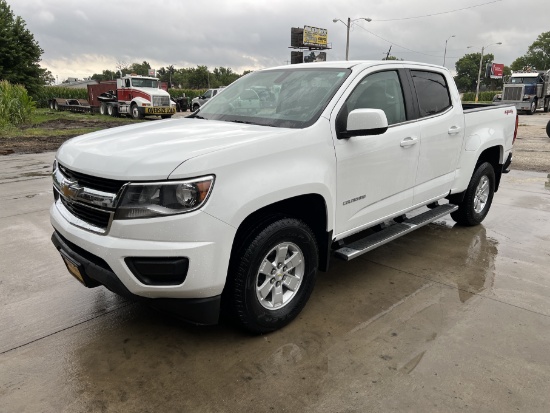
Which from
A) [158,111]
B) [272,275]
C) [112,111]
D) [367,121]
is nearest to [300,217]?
[272,275]

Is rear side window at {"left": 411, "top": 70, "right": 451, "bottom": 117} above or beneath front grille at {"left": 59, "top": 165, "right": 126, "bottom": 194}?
above

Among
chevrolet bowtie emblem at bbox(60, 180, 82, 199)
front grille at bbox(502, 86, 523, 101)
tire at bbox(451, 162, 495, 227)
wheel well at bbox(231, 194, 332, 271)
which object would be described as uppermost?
front grille at bbox(502, 86, 523, 101)

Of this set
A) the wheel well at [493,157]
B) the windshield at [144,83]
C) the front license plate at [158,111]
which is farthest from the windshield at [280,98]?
the windshield at [144,83]

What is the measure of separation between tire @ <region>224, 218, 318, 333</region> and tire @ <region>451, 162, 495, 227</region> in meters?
2.84

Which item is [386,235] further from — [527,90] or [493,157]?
[527,90]

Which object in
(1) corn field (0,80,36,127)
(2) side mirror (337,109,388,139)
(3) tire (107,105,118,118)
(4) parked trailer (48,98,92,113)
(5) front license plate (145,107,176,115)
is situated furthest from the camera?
(4) parked trailer (48,98,92,113)

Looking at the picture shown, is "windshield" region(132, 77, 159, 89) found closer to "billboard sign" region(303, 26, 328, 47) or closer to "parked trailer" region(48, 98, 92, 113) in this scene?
"parked trailer" region(48, 98, 92, 113)

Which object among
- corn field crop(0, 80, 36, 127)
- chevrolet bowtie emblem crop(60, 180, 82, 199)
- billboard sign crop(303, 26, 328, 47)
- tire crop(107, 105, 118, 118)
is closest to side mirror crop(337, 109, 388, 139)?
chevrolet bowtie emblem crop(60, 180, 82, 199)

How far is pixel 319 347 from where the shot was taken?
289 centimetres

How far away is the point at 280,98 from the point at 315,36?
70200 millimetres

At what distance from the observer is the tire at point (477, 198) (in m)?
5.13

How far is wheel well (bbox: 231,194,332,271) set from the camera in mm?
2748

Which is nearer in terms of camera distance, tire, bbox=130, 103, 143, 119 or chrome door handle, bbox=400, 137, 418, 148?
chrome door handle, bbox=400, 137, 418, 148

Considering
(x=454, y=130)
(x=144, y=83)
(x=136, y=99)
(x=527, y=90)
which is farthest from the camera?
(x=527, y=90)
